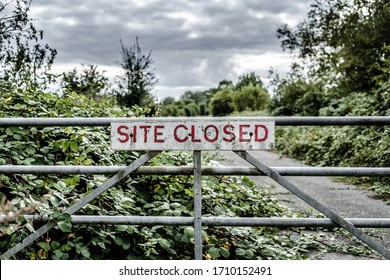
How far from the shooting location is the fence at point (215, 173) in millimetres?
2924

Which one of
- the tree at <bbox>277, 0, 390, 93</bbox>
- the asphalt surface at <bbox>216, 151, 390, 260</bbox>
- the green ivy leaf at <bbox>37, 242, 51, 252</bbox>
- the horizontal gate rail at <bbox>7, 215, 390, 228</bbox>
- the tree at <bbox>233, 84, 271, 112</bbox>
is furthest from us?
the tree at <bbox>233, 84, 271, 112</bbox>

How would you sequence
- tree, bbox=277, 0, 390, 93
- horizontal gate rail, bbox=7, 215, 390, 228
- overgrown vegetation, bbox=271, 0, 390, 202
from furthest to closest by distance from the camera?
tree, bbox=277, 0, 390, 93 < overgrown vegetation, bbox=271, 0, 390, 202 < horizontal gate rail, bbox=7, 215, 390, 228

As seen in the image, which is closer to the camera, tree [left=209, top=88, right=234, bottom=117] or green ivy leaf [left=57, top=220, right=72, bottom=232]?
green ivy leaf [left=57, top=220, right=72, bottom=232]

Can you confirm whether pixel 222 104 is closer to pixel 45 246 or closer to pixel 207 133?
pixel 45 246

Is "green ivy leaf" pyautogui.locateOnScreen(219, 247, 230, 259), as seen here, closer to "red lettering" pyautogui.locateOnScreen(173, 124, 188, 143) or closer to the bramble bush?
the bramble bush

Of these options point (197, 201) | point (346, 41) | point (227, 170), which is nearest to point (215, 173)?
point (227, 170)

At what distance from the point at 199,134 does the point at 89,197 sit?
822 millimetres

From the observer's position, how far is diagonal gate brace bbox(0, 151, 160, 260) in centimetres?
294

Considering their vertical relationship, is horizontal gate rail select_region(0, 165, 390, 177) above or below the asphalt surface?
above

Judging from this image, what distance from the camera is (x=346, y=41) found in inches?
626

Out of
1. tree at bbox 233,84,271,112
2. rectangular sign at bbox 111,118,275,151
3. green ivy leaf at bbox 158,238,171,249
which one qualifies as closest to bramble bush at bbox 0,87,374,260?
green ivy leaf at bbox 158,238,171,249

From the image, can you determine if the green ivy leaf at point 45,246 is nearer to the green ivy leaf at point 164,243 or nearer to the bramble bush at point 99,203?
the bramble bush at point 99,203

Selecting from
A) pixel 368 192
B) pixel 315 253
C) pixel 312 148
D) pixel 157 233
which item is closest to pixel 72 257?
pixel 157 233
